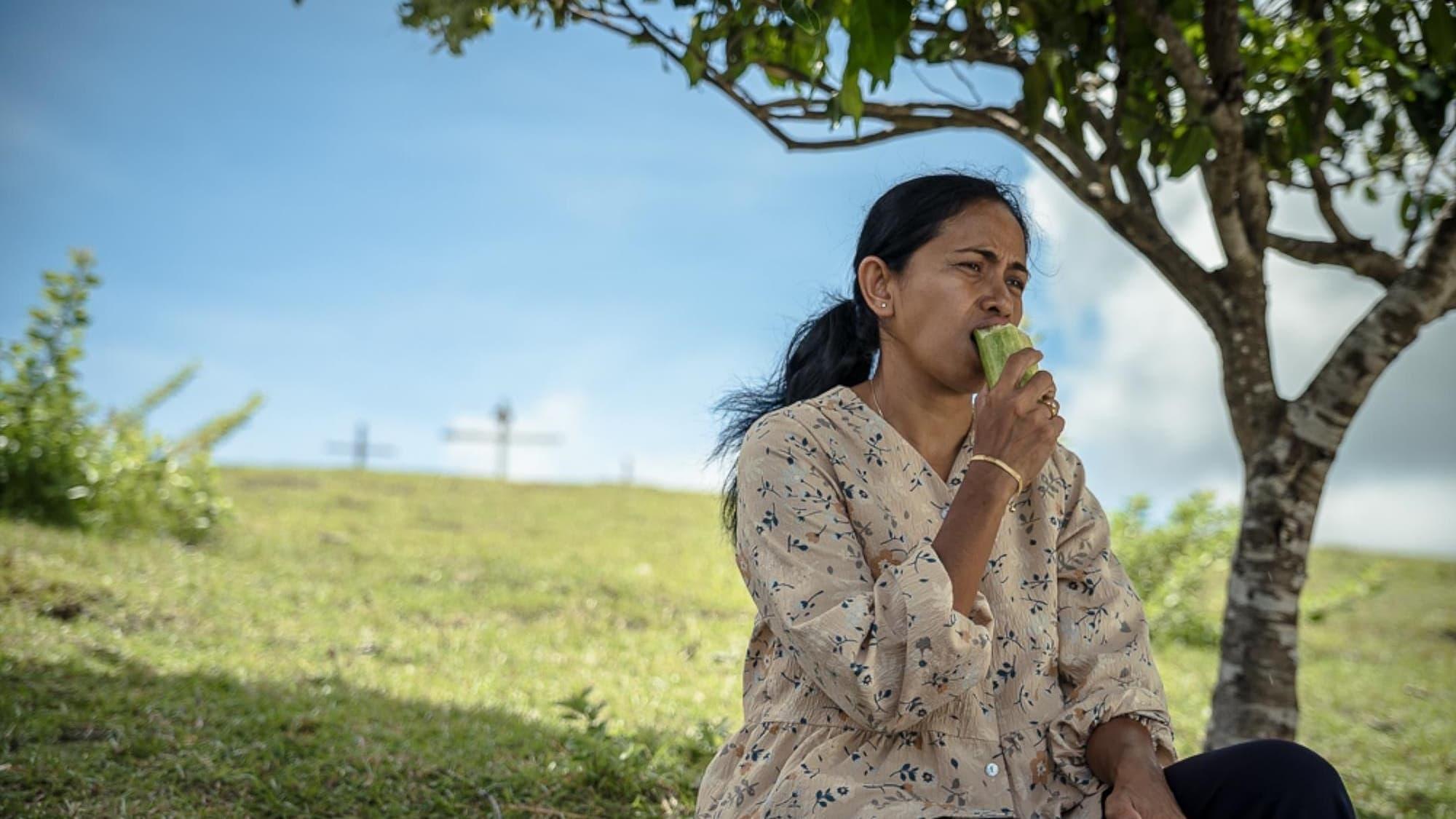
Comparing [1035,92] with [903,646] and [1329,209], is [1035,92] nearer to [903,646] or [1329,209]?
[1329,209]

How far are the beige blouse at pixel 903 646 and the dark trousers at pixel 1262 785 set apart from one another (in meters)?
0.14

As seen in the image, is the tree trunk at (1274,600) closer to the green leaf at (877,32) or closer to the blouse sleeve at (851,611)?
the green leaf at (877,32)

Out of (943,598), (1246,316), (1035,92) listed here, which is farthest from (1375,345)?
(943,598)

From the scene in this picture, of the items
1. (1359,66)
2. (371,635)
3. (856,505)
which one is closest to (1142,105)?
(1359,66)

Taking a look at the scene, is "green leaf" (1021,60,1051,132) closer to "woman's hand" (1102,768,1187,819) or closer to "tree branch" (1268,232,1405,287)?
"tree branch" (1268,232,1405,287)

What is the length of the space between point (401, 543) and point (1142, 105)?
9173mm

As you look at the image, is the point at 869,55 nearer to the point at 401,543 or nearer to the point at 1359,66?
the point at 1359,66

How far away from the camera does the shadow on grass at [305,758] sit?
419 cm

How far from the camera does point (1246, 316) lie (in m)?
4.87

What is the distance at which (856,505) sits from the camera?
2467mm

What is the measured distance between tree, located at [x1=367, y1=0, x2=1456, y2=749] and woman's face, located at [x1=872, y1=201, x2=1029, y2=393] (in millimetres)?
1859

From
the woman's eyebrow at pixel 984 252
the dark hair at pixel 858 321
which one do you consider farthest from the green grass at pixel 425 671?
the woman's eyebrow at pixel 984 252

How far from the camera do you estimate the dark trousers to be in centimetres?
Result: 223

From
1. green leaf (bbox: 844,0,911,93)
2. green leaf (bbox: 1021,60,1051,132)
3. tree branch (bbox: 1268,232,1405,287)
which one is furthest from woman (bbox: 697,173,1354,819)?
tree branch (bbox: 1268,232,1405,287)
